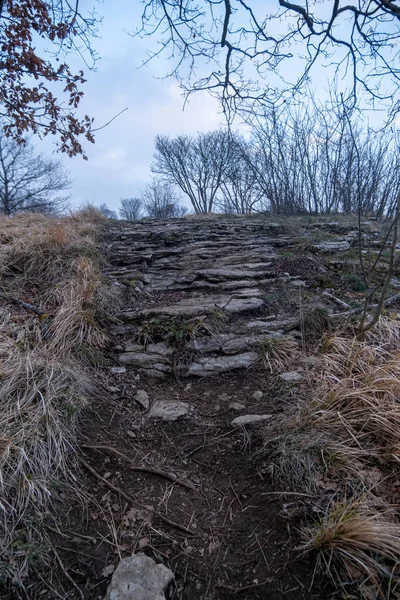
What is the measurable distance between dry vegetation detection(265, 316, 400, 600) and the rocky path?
0.37ft

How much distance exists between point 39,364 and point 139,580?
4.60 ft

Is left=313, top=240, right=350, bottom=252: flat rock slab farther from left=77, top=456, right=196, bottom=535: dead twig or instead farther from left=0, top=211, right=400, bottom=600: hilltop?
left=77, top=456, right=196, bottom=535: dead twig

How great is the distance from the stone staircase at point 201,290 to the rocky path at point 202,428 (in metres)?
0.02

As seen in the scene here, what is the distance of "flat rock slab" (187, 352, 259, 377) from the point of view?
259 cm

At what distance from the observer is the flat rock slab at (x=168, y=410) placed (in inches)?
86.6

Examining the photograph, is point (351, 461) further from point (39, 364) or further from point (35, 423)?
point (39, 364)

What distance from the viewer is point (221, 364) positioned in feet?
8.64

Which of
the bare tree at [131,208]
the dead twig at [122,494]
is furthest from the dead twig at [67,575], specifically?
the bare tree at [131,208]

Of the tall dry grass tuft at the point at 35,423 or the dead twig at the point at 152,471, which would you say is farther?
the dead twig at the point at 152,471

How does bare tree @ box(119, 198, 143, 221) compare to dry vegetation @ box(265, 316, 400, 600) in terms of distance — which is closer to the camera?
dry vegetation @ box(265, 316, 400, 600)

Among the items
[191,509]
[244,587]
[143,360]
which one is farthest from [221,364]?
[244,587]

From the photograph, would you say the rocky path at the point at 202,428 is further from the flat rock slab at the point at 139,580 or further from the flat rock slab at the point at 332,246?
the flat rock slab at the point at 332,246

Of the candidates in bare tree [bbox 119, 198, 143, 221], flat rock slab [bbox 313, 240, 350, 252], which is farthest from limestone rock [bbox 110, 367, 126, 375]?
bare tree [bbox 119, 198, 143, 221]

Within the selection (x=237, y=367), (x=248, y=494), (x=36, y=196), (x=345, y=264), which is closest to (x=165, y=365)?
(x=237, y=367)
